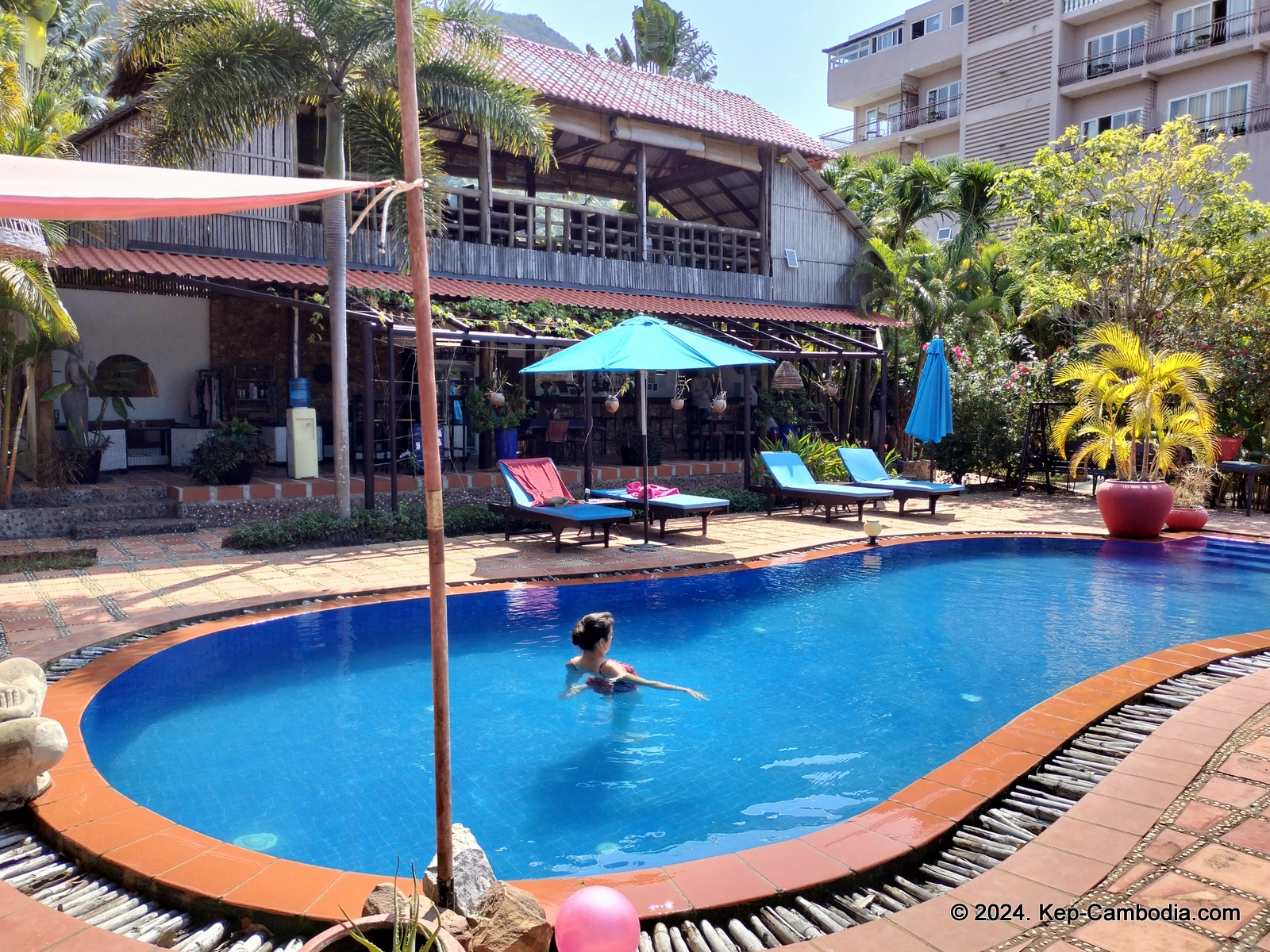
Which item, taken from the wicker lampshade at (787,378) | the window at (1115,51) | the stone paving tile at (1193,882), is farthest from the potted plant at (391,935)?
the window at (1115,51)

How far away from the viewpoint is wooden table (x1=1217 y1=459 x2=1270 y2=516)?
1292 cm

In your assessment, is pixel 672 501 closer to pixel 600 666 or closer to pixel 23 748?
pixel 600 666

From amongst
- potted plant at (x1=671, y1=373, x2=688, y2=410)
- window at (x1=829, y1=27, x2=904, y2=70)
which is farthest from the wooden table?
window at (x1=829, y1=27, x2=904, y2=70)

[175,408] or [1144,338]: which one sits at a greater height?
[1144,338]

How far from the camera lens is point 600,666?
18.7ft

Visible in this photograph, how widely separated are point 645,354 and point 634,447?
560 centimetres

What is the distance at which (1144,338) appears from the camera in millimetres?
15016

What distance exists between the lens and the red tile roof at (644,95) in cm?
1524

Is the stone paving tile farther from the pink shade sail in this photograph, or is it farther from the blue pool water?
the pink shade sail

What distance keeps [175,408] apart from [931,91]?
106 ft

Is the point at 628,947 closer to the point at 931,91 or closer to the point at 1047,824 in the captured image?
the point at 1047,824

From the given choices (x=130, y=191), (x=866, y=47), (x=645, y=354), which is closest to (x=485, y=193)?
(x=645, y=354)

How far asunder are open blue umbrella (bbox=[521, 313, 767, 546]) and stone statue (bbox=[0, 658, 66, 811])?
6.37 m

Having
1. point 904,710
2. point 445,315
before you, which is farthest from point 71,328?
point 904,710
